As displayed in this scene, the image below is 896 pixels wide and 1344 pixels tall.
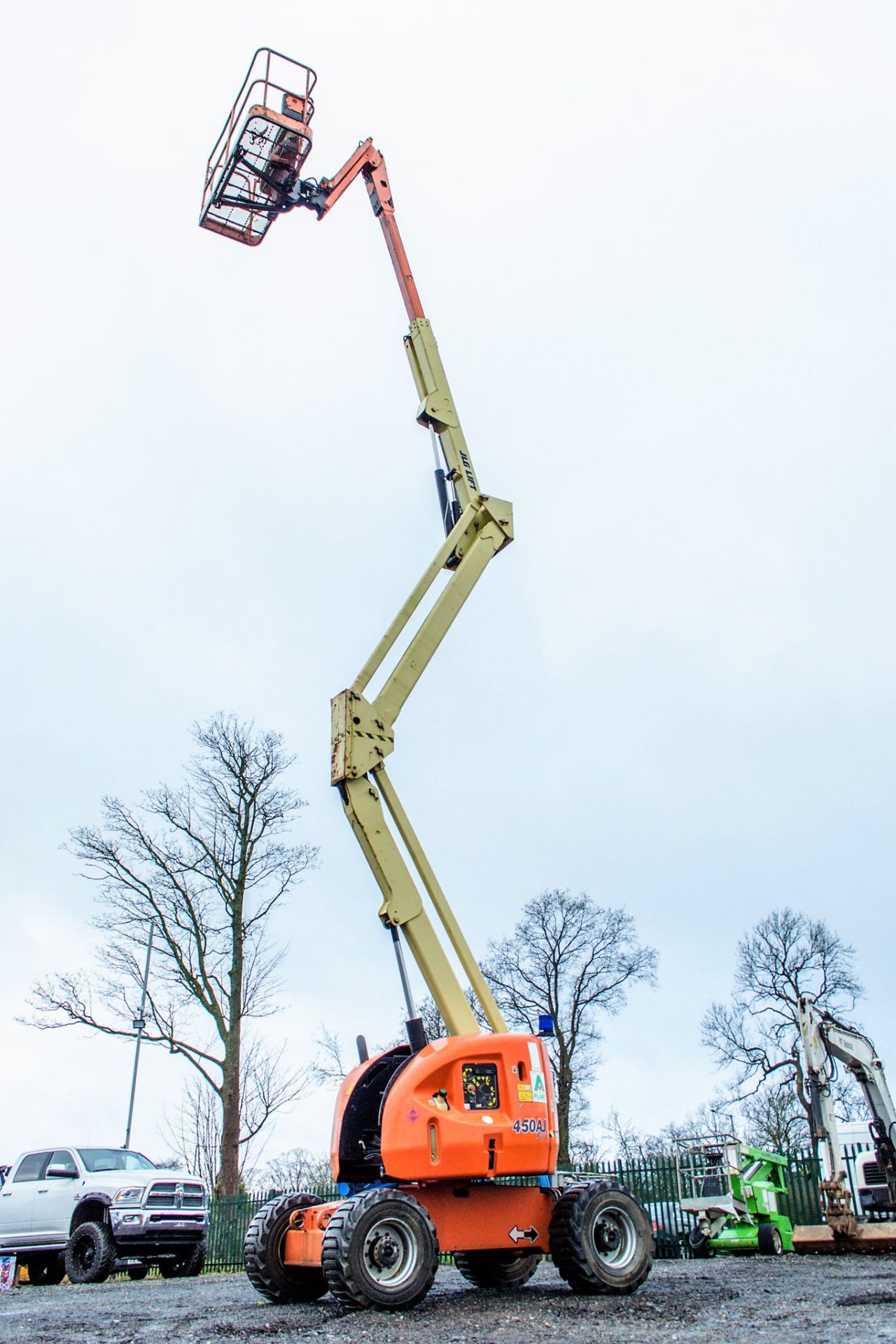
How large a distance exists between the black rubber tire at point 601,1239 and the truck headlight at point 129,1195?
8957mm

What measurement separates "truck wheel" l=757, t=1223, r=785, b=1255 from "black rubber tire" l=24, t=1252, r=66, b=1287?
11.7 meters

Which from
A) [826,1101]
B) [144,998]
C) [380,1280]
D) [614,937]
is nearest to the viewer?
[380,1280]

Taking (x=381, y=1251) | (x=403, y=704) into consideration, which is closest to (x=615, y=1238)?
(x=381, y=1251)

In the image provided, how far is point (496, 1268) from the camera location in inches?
419

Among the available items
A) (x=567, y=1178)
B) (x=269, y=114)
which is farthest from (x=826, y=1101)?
(x=269, y=114)

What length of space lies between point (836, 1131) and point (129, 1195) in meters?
11.1

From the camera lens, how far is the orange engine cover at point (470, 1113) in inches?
343

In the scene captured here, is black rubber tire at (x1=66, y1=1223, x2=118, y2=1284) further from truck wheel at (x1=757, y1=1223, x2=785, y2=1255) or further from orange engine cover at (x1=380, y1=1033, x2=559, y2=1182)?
truck wheel at (x1=757, y1=1223, x2=785, y2=1255)

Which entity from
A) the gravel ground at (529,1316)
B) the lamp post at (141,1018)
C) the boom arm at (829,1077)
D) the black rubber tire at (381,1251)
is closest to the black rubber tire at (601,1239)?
the gravel ground at (529,1316)

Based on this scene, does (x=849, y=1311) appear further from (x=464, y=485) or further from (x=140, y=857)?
A: (x=140, y=857)

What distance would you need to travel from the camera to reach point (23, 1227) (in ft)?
55.5

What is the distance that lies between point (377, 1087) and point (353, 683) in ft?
13.1

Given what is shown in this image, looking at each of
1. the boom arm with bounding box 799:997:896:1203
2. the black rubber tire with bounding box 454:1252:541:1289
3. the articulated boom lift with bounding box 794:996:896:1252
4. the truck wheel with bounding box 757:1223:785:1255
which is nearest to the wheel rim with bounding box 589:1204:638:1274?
the black rubber tire with bounding box 454:1252:541:1289

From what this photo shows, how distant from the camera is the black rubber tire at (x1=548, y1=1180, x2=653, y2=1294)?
9195 mm
